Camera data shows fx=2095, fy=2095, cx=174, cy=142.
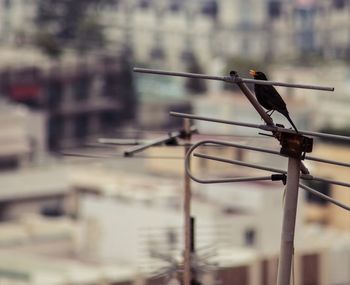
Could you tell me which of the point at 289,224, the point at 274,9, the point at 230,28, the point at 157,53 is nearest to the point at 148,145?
the point at 289,224

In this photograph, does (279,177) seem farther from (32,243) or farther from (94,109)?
(94,109)

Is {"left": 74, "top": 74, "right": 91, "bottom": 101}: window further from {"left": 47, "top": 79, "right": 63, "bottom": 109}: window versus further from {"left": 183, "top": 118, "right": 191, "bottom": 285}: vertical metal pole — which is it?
{"left": 183, "top": 118, "right": 191, "bottom": 285}: vertical metal pole

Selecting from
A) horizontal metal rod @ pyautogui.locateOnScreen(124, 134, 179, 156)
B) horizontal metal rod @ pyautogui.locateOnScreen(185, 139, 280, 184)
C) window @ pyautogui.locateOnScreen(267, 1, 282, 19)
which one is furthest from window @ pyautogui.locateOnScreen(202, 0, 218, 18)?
horizontal metal rod @ pyautogui.locateOnScreen(185, 139, 280, 184)

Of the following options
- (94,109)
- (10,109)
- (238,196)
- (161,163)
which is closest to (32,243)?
(238,196)

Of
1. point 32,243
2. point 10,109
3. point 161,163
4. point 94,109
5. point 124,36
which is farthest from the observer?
point 124,36

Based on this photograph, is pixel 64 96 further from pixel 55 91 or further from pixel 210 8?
pixel 210 8
